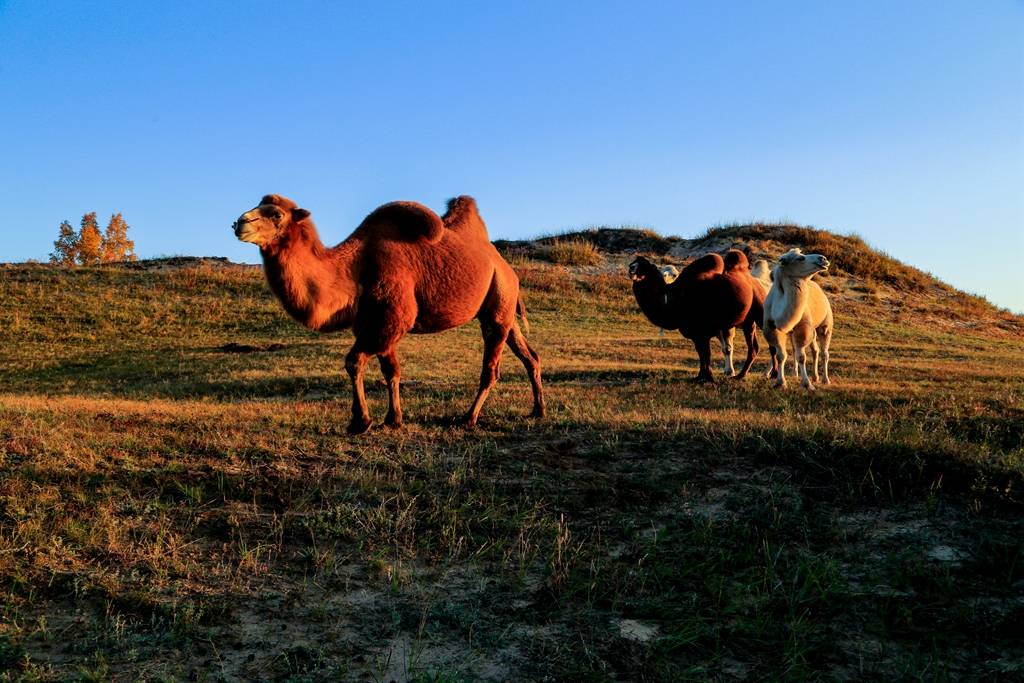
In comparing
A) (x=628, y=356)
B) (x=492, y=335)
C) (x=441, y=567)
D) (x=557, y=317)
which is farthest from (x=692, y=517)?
(x=557, y=317)

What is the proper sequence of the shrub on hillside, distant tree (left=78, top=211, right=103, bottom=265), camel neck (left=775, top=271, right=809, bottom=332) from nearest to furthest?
camel neck (left=775, top=271, right=809, bottom=332) < the shrub on hillside < distant tree (left=78, top=211, right=103, bottom=265)

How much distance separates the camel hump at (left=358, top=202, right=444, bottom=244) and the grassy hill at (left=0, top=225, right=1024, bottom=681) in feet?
6.67

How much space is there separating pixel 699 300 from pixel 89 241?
48.9m

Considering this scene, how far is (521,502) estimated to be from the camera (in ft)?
21.5

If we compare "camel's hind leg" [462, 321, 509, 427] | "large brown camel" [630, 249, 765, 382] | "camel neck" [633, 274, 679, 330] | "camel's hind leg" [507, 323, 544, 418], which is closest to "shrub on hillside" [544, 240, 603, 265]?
"large brown camel" [630, 249, 765, 382]

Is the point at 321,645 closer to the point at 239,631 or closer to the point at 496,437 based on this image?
the point at 239,631

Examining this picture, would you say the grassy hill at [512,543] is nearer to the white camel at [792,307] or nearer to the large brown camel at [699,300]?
the white camel at [792,307]

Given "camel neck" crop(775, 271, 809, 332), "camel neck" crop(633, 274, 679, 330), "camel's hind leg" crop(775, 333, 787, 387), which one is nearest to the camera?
"camel neck" crop(775, 271, 809, 332)

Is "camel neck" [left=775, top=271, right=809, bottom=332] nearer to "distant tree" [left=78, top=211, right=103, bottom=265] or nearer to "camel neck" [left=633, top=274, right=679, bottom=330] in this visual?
"camel neck" [left=633, top=274, right=679, bottom=330]

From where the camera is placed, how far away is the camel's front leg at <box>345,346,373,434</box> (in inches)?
309

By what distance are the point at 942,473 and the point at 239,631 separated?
19.2 feet

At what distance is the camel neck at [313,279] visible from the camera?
24.1 feet

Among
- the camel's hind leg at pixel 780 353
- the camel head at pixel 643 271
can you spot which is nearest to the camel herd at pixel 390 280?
the camel head at pixel 643 271

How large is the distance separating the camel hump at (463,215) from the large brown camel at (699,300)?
208 inches
